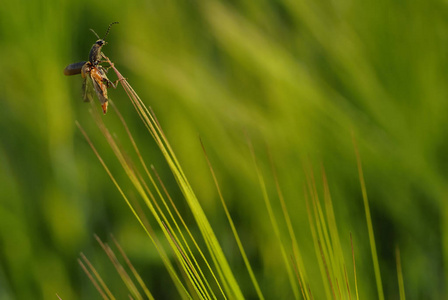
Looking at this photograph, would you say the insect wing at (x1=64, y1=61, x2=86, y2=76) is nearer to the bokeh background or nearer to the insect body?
the insect body

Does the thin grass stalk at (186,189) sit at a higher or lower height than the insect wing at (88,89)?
lower

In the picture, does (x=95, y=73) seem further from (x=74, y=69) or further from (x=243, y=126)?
(x=243, y=126)

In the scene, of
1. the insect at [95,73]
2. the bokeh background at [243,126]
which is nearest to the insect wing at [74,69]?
the insect at [95,73]

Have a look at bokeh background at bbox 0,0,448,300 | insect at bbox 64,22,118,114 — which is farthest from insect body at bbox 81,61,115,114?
bokeh background at bbox 0,0,448,300

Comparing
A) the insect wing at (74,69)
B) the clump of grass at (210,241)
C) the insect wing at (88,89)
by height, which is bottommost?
the clump of grass at (210,241)

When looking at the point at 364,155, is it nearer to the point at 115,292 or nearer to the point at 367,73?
the point at 367,73

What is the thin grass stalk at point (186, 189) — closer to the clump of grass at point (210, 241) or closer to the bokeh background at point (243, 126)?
the clump of grass at point (210, 241)

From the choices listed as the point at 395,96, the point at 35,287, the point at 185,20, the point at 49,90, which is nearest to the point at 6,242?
the point at 35,287

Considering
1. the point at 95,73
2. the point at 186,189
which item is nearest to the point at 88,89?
the point at 95,73
